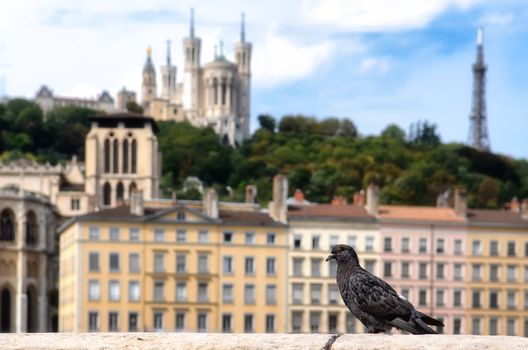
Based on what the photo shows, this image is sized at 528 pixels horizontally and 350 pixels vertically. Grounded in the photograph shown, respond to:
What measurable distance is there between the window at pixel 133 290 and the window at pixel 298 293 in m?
9.92

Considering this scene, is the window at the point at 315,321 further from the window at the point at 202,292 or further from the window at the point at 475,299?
the window at the point at 475,299

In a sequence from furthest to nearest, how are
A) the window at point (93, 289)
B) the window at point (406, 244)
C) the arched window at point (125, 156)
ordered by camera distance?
the arched window at point (125, 156), the window at point (406, 244), the window at point (93, 289)

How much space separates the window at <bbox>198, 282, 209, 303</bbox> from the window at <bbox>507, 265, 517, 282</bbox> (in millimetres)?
20234

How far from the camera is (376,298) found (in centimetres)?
1273

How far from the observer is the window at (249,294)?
305 feet

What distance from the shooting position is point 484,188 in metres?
156

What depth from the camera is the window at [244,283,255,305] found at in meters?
93.0

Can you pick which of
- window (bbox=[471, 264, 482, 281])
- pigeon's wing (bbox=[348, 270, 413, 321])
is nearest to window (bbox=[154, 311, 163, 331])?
window (bbox=[471, 264, 482, 281])

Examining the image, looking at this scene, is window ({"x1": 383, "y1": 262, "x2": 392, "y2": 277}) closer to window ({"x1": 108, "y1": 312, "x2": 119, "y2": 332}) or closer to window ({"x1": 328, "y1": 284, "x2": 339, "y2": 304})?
window ({"x1": 328, "y1": 284, "x2": 339, "y2": 304})

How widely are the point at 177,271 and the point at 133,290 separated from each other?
3.25m

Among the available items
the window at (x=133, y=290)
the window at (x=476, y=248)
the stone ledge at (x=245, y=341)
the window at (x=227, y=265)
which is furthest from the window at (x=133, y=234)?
the stone ledge at (x=245, y=341)

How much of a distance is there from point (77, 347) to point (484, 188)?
146 m

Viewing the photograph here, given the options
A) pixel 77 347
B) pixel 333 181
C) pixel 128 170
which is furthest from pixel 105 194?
pixel 77 347

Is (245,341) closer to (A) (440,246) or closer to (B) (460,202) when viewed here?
(A) (440,246)
